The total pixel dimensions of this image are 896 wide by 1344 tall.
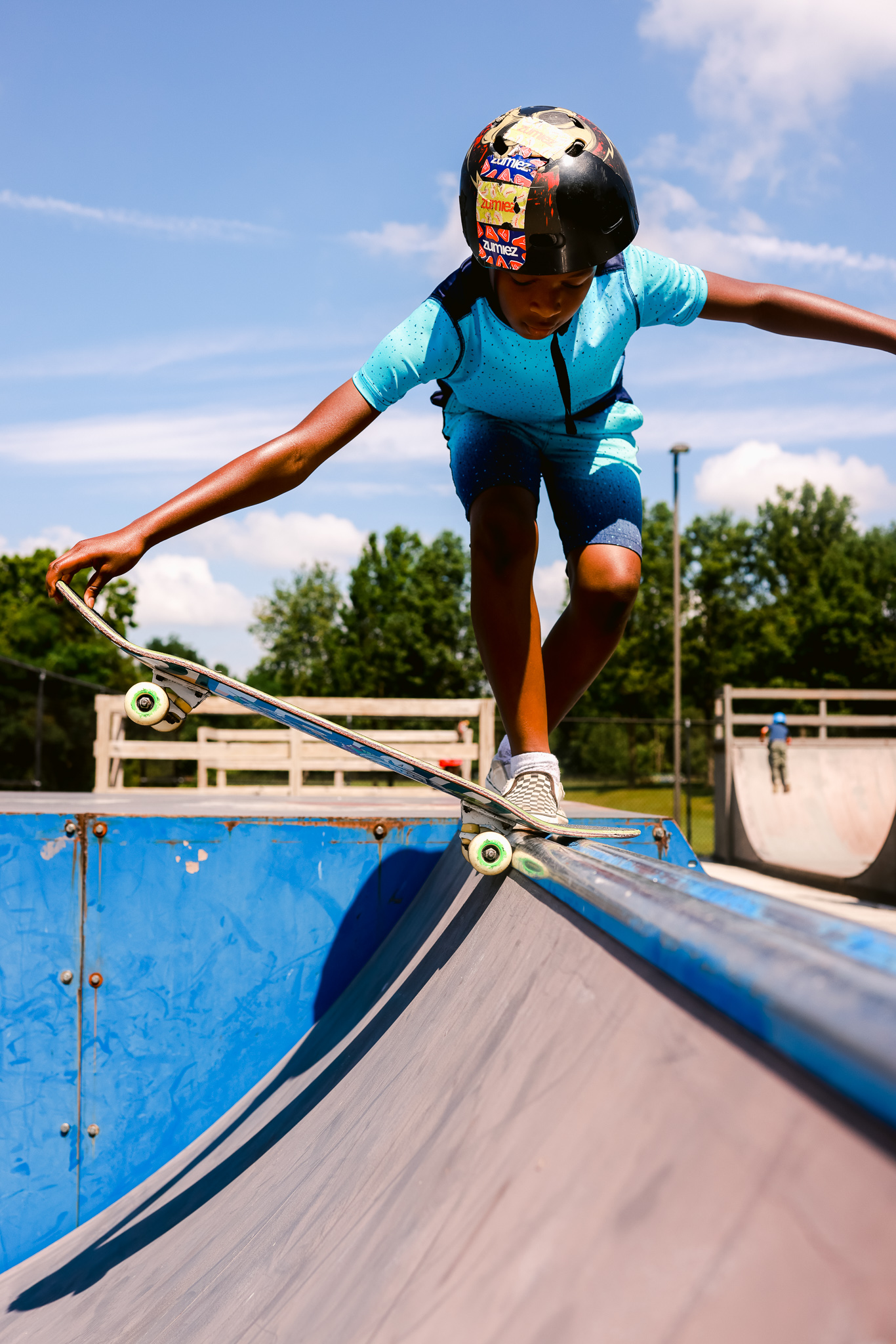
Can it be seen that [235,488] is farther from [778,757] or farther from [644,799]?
[644,799]

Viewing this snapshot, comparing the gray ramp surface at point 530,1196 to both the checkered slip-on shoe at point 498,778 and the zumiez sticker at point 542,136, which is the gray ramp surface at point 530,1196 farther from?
the zumiez sticker at point 542,136

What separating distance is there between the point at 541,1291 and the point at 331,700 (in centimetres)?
914

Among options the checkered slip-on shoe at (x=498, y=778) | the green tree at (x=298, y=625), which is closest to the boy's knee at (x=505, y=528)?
the checkered slip-on shoe at (x=498, y=778)

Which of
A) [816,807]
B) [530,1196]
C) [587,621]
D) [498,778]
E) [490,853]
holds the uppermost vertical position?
[587,621]

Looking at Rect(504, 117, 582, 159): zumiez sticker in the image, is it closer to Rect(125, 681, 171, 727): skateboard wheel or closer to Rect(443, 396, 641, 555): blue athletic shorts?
Rect(443, 396, 641, 555): blue athletic shorts

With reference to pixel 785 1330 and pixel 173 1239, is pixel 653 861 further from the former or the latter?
pixel 173 1239

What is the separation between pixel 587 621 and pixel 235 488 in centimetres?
100

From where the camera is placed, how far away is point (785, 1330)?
498 mm

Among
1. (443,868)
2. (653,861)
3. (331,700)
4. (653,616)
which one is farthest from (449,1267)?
(653,616)

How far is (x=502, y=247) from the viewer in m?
1.84

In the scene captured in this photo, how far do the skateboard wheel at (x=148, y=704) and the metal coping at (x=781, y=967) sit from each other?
0.93 metres

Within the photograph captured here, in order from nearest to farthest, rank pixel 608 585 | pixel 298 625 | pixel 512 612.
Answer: pixel 512 612 < pixel 608 585 < pixel 298 625

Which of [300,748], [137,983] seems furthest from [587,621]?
[300,748]

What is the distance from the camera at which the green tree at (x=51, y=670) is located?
19.3 m
